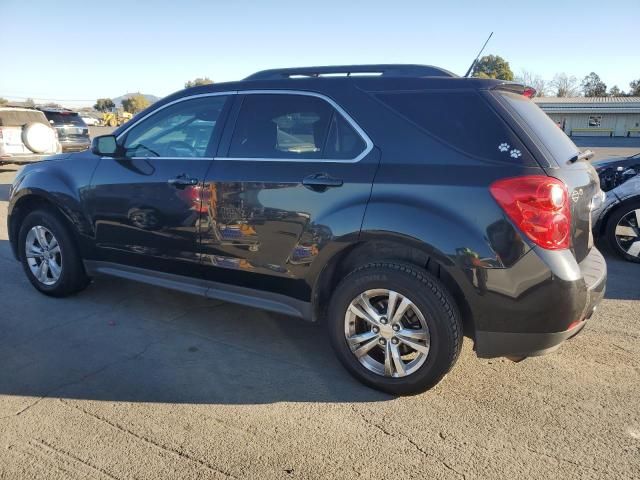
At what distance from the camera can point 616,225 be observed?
620 centimetres

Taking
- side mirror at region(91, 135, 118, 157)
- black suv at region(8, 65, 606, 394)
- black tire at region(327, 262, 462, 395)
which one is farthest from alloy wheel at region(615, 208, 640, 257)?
side mirror at region(91, 135, 118, 157)

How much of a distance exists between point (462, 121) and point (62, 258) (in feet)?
11.7

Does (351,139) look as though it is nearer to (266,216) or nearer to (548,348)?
(266,216)

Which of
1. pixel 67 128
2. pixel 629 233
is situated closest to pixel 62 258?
pixel 629 233

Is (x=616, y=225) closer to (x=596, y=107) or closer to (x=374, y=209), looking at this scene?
(x=374, y=209)

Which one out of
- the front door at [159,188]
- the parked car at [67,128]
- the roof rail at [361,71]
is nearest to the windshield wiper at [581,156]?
the roof rail at [361,71]

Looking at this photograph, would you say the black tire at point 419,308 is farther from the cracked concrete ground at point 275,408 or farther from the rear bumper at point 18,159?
the rear bumper at point 18,159

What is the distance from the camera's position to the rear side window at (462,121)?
110 inches

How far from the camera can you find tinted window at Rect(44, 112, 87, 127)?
603 inches

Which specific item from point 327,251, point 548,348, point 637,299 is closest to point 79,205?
point 327,251

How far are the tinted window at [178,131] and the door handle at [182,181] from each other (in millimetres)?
192

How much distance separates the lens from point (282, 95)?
355 centimetres

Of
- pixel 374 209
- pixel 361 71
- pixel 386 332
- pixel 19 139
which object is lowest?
pixel 386 332

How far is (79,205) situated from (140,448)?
8.06 ft
